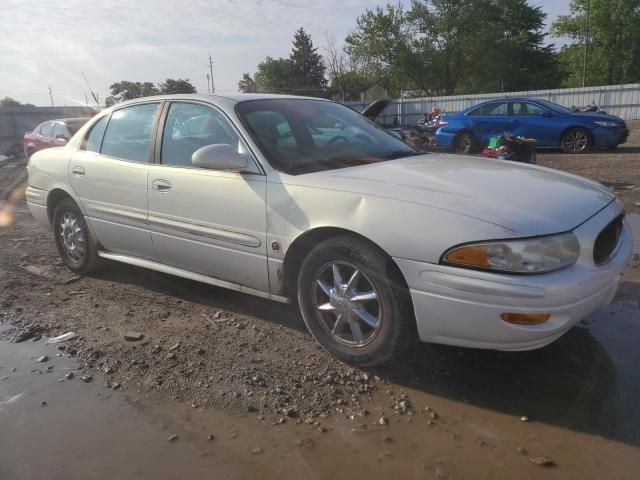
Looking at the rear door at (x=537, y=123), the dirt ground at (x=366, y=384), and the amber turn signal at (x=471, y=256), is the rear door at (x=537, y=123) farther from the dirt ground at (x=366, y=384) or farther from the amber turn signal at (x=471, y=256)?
the amber turn signal at (x=471, y=256)

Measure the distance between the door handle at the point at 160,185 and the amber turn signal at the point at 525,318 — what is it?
238 cm

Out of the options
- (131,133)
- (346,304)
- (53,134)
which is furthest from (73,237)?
(53,134)

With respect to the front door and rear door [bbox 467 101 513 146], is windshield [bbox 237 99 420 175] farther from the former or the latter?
rear door [bbox 467 101 513 146]

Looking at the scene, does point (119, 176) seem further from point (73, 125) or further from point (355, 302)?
point (73, 125)

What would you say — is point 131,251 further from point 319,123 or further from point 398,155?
point 398,155

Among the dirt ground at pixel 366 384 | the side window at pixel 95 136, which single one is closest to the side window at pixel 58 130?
the side window at pixel 95 136

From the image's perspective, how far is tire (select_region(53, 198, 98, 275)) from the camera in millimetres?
4660

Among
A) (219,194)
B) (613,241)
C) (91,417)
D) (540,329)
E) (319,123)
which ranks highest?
(319,123)

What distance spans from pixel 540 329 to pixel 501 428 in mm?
491

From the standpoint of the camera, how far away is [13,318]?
4059mm

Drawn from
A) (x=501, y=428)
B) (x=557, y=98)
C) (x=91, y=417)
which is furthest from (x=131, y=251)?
(x=557, y=98)

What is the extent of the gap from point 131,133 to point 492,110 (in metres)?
11.4

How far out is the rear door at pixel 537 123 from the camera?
12930 mm

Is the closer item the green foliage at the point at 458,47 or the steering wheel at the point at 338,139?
the steering wheel at the point at 338,139
